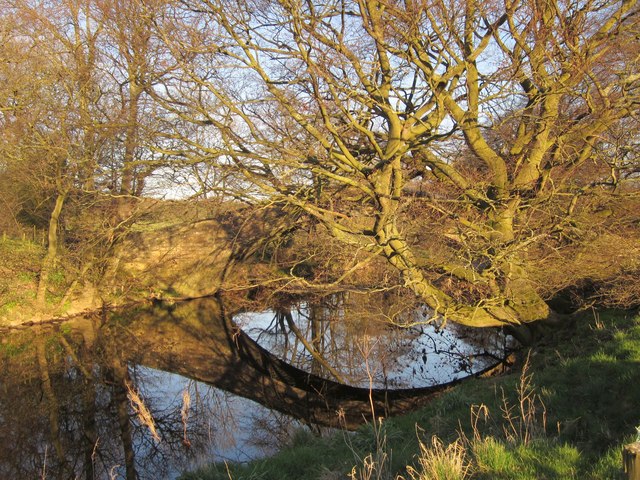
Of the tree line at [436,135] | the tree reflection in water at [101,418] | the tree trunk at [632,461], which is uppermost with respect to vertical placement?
the tree line at [436,135]

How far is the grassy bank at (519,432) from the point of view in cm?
371

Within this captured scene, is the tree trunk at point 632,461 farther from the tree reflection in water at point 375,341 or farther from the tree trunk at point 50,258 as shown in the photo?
the tree trunk at point 50,258

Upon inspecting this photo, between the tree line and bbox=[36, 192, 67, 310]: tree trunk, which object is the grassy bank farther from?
bbox=[36, 192, 67, 310]: tree trunk

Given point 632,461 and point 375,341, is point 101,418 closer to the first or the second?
point 375,341

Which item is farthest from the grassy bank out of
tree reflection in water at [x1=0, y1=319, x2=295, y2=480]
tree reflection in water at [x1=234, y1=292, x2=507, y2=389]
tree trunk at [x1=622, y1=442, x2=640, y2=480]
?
tree reflection in water at [x1=234, y1=292, x2=507, y2=389]

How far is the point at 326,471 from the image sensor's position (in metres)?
→ 5.18

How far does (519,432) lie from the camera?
4738 millimetres

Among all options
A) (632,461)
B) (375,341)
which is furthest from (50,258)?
(632,461)

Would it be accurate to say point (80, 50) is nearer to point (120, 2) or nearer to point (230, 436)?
point (120, 2)

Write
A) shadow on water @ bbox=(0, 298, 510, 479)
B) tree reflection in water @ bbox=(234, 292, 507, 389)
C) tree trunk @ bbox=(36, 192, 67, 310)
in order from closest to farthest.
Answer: shadow on water @ bbox=(0, 298, 510, 479) < tree reflection in water @ bbox=(234, 292, 507, 389) < tree trunk @ bbox=(36, 192, 67, 310)

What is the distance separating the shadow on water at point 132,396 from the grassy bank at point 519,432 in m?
1.04

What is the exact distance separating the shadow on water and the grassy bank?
104 centimetres

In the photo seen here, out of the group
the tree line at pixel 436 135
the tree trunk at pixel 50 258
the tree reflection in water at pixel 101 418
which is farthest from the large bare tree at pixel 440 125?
the tree trunk at pixel 50 258

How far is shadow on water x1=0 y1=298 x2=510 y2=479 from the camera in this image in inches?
284
